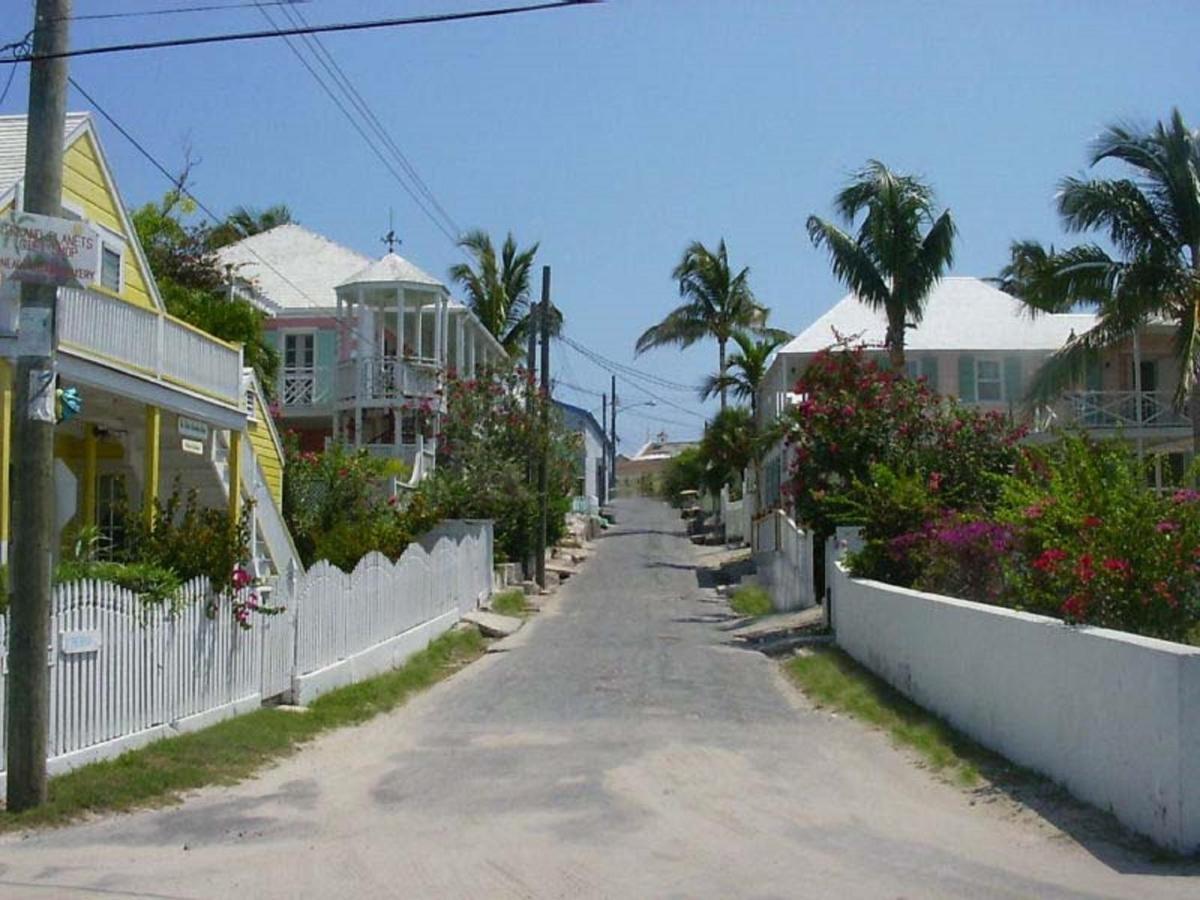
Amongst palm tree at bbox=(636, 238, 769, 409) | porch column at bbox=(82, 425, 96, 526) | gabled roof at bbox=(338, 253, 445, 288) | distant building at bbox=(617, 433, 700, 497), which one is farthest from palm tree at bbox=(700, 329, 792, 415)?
distant building at bbox=(617, 433, 700, 497)

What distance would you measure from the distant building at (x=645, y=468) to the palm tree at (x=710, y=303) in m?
59.6

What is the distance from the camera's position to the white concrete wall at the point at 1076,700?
812 centimetres

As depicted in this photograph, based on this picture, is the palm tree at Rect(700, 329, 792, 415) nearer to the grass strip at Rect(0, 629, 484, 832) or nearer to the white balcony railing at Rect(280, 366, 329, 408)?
the white balcony railing at Rect(280, 366, 329, 408)

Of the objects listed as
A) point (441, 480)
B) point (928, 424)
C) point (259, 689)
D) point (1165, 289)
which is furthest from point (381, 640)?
point (1165, 289)

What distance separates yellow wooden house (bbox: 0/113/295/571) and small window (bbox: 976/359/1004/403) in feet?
70.7

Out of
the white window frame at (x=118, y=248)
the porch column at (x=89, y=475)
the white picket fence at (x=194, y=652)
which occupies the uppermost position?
the white window frame at (x=118, y=248)

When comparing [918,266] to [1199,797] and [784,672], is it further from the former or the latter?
[1199,797]

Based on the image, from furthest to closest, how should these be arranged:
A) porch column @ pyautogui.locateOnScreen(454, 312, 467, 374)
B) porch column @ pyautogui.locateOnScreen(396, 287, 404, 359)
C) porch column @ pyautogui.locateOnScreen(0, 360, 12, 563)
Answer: porch column @ pyautogui.locateOnScreen(454, 312, 467, 374) → porch column @ pyautogui.locateOnScreen(396, 287, 404, 359) → porch column @ pyautogui.locateOnScreen(0, 360, 12, 563)

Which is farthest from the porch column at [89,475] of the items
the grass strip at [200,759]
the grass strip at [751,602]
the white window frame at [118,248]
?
the grass strip at [751,602]

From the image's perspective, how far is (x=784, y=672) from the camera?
65.5 feet

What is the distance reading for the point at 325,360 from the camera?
1501 inches

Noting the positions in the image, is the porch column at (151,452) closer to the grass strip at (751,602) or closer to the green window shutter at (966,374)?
the grass strip at (751,602)

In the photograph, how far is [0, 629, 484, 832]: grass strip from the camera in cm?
1009

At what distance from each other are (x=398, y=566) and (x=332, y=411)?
1647 cm
